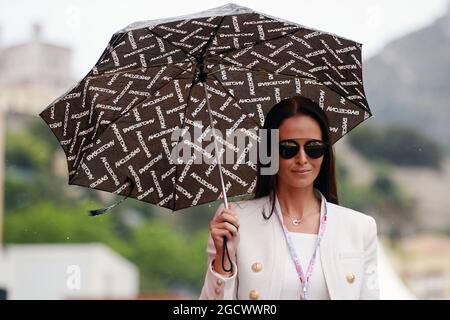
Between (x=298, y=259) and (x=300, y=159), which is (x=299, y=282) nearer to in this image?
(x=298, y=259)

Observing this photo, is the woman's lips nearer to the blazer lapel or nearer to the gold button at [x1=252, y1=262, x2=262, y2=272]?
the blazer lapel

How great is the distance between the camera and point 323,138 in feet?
11.6

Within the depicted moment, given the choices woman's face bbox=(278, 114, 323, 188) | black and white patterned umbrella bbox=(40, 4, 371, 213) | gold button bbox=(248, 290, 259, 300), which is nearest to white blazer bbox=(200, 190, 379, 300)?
gold button bbox=(248, 290, 259, 300)

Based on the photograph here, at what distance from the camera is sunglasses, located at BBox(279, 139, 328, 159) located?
3.49 meters

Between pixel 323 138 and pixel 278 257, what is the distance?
16.9 inches

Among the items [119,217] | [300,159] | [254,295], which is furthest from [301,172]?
[119,217]

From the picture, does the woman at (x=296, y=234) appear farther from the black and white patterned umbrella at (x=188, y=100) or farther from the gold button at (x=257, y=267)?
the black and white patterned umbrella at (x=188, y=100)

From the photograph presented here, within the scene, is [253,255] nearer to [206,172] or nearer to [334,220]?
[334,220]

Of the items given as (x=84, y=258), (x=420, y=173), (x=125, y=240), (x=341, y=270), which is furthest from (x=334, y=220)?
(x=420, y=173)

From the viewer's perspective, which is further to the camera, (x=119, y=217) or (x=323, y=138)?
(x=119, y=217)

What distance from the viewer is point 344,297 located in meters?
3.38

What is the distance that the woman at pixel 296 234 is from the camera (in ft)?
11.1

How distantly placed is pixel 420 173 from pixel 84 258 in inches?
2378

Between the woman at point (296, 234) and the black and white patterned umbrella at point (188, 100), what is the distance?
380 millimetres
